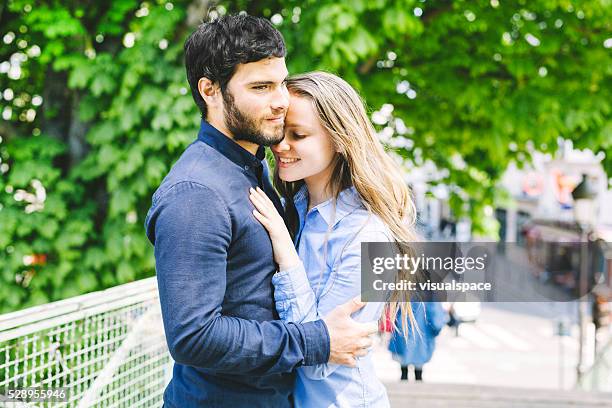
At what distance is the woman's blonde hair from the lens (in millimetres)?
1728

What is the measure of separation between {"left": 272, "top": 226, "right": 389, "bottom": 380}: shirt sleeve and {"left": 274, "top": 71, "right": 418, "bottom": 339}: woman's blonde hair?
4.4 inches

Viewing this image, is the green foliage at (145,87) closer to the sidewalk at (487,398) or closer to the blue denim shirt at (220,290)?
the sidewalk at (487,398)

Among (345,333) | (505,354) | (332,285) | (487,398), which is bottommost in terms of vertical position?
(505,354)

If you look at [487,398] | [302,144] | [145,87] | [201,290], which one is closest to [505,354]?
[487,398]

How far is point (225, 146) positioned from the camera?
163cm

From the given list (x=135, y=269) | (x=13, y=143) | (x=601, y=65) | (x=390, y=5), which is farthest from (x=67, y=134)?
(x=601, y=65)

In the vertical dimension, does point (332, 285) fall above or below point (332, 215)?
below

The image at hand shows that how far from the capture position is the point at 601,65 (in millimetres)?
5262

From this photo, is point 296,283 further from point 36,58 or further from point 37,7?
point 36,58

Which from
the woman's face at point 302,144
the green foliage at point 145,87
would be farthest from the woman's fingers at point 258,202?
the green foliage at point 145,87

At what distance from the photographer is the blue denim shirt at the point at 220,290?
1.35 metres

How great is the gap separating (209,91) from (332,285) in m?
0.64

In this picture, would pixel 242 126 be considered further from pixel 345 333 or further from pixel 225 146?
pixel 345 333

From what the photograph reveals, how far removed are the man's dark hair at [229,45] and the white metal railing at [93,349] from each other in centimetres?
96
